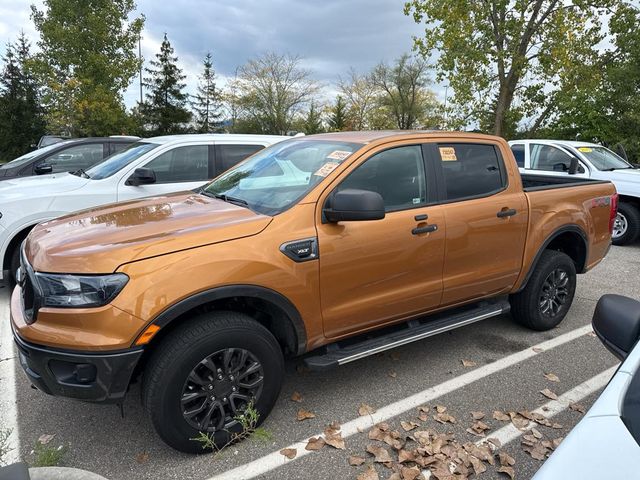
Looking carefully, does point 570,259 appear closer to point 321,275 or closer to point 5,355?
point 321,275

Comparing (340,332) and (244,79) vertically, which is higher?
(244,79)

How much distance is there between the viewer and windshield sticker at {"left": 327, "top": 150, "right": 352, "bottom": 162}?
3090 millimetres

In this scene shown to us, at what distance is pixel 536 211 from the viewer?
3.89 metres

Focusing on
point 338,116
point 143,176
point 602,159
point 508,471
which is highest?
point 338,116

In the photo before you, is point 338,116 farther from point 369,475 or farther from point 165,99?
point 369,475

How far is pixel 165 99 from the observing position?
142ft

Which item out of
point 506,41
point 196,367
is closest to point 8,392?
point 196,367

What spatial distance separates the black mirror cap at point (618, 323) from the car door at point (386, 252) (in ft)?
4.46

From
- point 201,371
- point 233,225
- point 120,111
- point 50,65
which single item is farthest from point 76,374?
point 50,65

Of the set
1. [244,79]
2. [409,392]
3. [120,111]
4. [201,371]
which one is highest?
[244,79]

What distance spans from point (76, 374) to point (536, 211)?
3.61 m

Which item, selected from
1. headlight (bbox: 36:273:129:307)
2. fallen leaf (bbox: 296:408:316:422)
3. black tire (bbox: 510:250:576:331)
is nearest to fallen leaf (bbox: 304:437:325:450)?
fallen leaf (bbox: 296:408:316:422)

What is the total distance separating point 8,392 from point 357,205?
111 inches

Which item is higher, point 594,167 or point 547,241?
point 594,167
